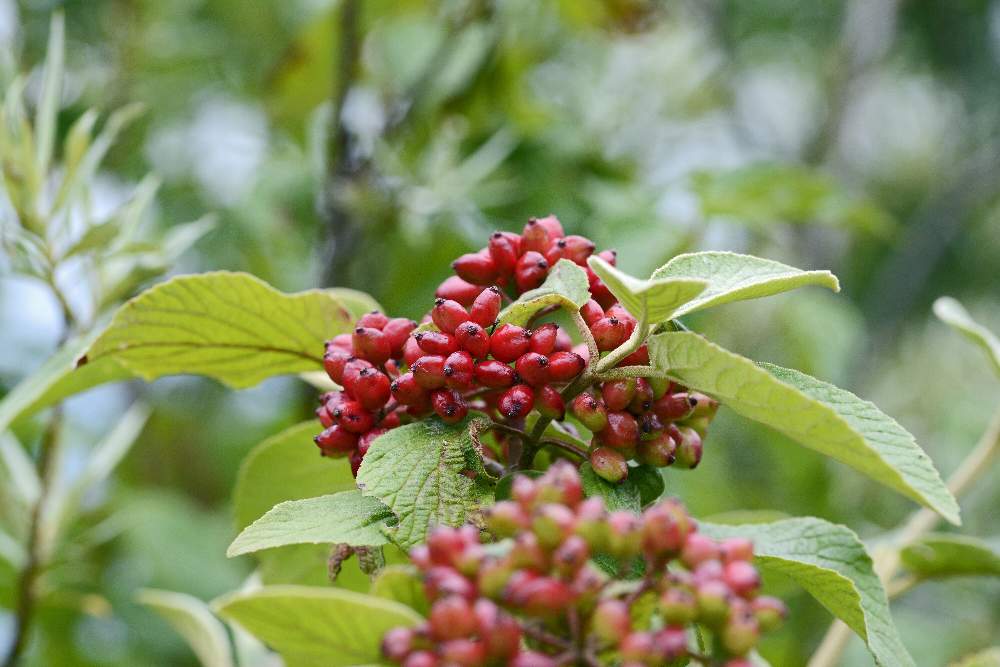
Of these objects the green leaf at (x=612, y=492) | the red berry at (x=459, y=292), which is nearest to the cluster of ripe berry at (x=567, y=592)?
the green leaf at (x=612, y=492)

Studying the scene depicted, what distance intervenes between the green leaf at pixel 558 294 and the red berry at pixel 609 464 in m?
0.09

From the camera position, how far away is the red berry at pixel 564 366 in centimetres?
60

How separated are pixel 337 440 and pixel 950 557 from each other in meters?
0.63

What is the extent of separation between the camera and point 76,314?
1.08 meters

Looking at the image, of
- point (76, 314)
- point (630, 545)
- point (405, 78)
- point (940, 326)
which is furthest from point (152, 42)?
point (940, 326)

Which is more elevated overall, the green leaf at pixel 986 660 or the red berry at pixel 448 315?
the red berry at pixel 448 315

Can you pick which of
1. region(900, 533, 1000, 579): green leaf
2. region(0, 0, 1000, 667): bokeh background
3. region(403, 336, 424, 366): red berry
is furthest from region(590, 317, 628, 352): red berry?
region(0, 0, 1000, 667): bokeh background

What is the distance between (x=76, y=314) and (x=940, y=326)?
15.9ft

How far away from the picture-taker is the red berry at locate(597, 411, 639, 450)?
1.97 ft

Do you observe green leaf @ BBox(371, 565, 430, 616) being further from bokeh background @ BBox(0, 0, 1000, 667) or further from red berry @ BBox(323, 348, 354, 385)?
bokeh background @ BBox(0, 0, 1000, 667)

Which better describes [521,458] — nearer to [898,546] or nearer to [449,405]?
[449,405]

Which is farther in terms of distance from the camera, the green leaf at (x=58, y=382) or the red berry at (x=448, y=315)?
the green leaf at (x=58, y=382)

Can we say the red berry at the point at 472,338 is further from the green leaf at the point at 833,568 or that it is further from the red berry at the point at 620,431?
the green leaf at the point at 833,568

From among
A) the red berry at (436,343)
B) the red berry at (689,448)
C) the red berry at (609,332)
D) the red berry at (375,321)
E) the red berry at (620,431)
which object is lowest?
the red berry at (689,448)
